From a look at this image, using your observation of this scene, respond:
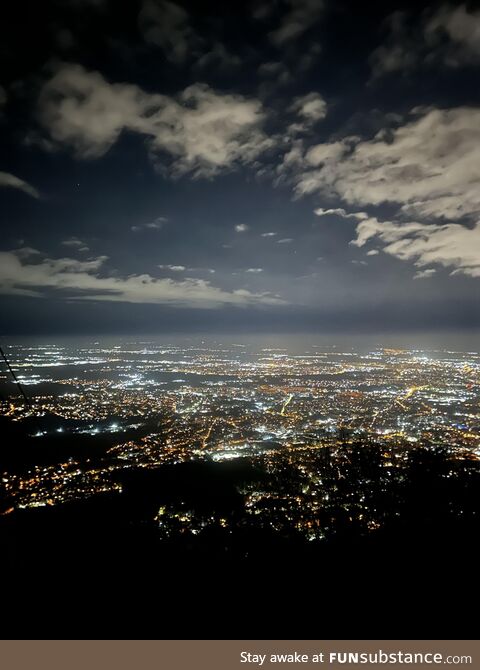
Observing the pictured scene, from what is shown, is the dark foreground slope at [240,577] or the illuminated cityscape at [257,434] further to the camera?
the illuminated cityscape at [257,434]

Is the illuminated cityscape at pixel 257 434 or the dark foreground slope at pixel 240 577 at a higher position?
the dark foreground slope at pixel 240 577

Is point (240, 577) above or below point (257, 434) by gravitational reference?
above

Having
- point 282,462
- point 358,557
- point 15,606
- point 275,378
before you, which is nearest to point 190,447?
point 282,462

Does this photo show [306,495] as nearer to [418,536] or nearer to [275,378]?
[418,536]

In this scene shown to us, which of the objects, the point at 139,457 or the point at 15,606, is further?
the point at 139,457

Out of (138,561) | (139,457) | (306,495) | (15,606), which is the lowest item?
(139,457)

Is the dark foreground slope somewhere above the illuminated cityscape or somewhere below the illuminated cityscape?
above

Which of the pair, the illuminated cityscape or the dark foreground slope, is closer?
the dark foreground slope

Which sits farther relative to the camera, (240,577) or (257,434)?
(257,434)
